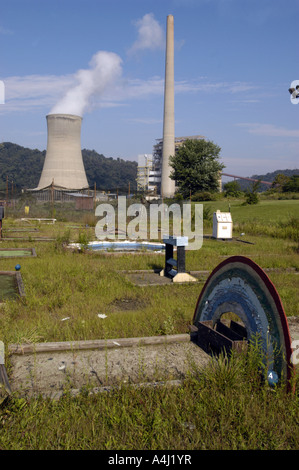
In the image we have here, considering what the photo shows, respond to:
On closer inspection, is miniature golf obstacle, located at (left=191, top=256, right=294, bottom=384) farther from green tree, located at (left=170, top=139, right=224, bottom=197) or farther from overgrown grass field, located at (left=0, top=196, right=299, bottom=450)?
green tree, located at (left=170, top=139, right=224, bottom=197)

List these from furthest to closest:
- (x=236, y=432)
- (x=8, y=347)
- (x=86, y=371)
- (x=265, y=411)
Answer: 1. (x=8, y=347)
2. (x=86, y=371)
3. (x=265, y=411)
4. (x=236, y=432)

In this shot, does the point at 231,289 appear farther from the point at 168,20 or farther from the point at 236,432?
the point at 168,20

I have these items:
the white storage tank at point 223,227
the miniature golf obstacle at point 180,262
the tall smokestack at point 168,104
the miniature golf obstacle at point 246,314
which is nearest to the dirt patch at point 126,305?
the miniature golf obstacle at point 246,314

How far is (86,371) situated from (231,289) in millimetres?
1321

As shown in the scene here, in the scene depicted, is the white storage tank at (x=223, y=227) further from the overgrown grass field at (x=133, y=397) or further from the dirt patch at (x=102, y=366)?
the dirt patch at (x=102, y=366)

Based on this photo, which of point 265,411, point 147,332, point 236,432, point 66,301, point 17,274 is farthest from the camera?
point 17,274

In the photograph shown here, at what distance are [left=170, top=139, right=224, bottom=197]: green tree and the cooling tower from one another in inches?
522

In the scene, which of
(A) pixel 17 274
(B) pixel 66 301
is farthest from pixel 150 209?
(B) pixel 66 301

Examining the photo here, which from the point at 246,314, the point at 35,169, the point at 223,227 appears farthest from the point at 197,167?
the point at 35,169

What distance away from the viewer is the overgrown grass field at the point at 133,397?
2268 mm

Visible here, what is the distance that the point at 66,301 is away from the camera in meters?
5.46

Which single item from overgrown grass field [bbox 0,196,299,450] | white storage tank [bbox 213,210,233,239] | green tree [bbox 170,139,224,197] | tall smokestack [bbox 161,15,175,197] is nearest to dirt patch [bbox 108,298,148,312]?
overgrown grass field [bbox 0,196,299,450]

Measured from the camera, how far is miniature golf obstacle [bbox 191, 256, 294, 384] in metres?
2.82

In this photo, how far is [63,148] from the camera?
4366 centimetres
